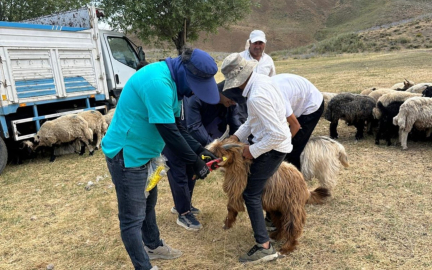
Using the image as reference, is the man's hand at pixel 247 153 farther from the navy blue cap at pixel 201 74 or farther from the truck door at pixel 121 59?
the truck door at pixel 121 59

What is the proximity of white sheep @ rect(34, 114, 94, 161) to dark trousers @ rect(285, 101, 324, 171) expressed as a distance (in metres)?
5.27

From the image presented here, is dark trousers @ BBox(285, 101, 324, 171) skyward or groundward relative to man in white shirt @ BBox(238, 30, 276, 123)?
groundward

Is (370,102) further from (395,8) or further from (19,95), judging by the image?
(395,8)

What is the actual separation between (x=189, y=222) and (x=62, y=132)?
474 centimetres

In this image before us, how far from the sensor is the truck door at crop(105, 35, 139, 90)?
9289mm

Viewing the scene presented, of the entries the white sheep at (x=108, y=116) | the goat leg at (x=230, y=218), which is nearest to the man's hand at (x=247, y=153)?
the goat leg at (x=230, y=218)

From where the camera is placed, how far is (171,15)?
1778 cm

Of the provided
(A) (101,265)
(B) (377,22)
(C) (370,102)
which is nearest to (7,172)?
(A) (101,265)

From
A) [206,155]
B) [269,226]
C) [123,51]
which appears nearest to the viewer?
[206,155]

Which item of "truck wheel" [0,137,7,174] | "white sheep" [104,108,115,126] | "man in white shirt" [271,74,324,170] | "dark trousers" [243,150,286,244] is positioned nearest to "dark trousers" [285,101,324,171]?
"man in white shirt" [271,74,324,170]

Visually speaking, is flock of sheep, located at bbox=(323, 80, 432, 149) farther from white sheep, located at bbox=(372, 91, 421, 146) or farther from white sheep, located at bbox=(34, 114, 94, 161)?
white sheep, located at bbox=(34, 114, 94, 161)

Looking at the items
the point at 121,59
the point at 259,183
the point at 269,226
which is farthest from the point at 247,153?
the point at 121,59

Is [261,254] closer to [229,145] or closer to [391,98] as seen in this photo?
[229,145]

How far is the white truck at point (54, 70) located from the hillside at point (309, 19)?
54.1 metres
